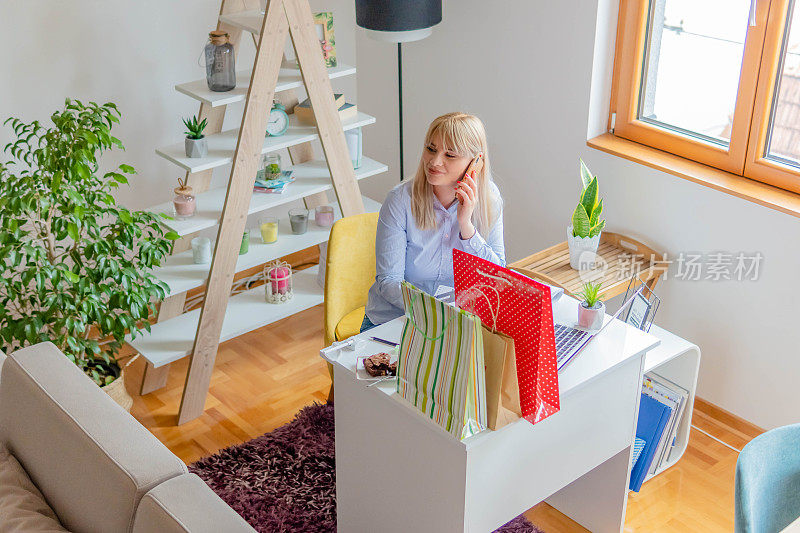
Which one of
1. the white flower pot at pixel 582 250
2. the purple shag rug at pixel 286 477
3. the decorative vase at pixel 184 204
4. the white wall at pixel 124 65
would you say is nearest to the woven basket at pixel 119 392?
the purple shag rug at pixel 286 477

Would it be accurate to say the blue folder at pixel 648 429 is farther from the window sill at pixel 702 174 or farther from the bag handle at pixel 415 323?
the bag handle at pixel 415 323

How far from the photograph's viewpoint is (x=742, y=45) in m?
3.11

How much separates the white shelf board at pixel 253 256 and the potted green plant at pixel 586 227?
933mm

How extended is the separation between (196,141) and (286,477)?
121 cm

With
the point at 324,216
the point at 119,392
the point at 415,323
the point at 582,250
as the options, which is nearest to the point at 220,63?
the point at 324,216

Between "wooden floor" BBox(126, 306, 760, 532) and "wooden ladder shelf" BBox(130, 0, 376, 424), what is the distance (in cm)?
11

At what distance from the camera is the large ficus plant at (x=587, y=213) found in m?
3.20

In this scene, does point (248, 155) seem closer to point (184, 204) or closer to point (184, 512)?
point (184, 204)

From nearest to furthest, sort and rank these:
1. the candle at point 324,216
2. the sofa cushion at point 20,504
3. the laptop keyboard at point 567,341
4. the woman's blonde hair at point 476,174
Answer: the sofa cushion at point 20,504 → the laptop keyboard at point 567,341 → the woman's blonde hair at point 476,174 → the candle at point 324,216

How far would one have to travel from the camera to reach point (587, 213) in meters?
3.23

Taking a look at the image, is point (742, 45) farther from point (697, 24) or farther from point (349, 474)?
point (349, 474)

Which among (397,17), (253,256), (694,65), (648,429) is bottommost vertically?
(648,429)

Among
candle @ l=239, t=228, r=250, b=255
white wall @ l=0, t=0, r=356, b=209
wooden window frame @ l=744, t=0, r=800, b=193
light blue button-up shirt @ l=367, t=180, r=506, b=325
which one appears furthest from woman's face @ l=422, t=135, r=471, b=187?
white wall @ l=0, t=0, r=356, b=209

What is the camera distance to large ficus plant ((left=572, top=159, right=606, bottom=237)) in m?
3.20
